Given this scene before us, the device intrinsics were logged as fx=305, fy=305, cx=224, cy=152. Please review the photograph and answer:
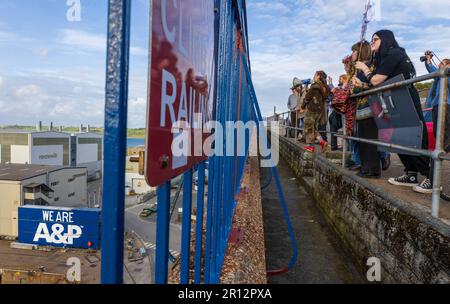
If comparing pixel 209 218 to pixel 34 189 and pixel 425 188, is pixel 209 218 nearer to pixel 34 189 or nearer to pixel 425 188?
pixel 425 188

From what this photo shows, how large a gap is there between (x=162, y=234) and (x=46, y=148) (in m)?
40.6

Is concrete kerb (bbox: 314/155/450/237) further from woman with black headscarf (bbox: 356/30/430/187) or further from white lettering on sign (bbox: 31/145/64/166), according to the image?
white lettering on sign (bbox: 31/145/64/166)

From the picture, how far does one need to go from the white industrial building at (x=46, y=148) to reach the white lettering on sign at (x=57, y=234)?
421 inches

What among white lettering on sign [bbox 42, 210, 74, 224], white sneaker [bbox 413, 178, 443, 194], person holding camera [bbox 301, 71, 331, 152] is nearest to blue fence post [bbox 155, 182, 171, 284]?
white sneaker [bbox 413, 178, 443, 194]

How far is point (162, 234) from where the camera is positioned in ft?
2.34

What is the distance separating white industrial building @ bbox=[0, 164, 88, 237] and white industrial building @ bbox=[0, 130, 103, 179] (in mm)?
2555

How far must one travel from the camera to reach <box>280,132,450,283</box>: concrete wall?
6.01ft

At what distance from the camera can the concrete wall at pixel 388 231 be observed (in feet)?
6.01

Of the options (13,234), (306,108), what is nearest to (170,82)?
(306,108)

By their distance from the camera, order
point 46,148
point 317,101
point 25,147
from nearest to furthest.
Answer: point 317,101, point 25,147, point 46,148

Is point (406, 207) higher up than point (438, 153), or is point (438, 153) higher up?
point (438, 153)

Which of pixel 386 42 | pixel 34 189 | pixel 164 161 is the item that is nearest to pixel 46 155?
pixel 34 189

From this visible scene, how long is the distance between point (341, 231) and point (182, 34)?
349 cm

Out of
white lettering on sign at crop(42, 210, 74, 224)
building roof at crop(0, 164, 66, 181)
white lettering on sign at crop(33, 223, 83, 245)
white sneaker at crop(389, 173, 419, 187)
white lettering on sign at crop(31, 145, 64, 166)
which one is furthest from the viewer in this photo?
white lettering on sign at crop(31, 145, 64, 166)
